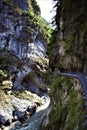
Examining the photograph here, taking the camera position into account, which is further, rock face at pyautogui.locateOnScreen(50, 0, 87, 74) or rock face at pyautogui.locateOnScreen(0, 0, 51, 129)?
rock face at pyautogui.locateOnScreen(0, 0, 51, 129)

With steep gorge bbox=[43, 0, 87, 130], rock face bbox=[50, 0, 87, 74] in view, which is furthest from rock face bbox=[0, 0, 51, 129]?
rock face bbox=[50, 0, 87, 74]

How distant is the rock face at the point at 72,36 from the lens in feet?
59.7

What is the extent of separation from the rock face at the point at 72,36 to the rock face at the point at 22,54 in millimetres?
14078

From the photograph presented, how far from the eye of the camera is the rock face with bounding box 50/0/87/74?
18203mm

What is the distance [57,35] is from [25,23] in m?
19.9

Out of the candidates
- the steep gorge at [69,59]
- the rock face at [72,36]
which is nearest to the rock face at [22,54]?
the steep gorge at [69,59]

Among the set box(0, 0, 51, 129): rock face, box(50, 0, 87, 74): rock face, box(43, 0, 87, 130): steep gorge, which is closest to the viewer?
box(43, 0, 87, 130): steep gorge

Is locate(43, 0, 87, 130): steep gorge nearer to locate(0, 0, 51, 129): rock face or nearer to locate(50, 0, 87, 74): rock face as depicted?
locate(50, 0, 87, 74): rock face

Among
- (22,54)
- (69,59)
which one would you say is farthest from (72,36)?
(22,54)

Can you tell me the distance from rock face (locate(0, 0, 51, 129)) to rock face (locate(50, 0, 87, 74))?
1408 centimetres

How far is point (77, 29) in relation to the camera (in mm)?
19047

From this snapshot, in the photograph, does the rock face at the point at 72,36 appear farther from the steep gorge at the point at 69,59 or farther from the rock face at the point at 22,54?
the rock face at the point at 22,54

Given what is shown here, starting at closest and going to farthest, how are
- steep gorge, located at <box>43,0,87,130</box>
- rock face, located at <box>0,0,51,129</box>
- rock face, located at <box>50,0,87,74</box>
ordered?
steep gorge, located at <box>43,0,87,130</box>, rock face, located at <box>50,0,87,74</box>, rock face, located at <box>0,0,51,129</box>

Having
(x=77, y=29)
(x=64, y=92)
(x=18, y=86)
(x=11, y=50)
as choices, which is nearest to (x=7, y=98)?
(x=18, y=86)
